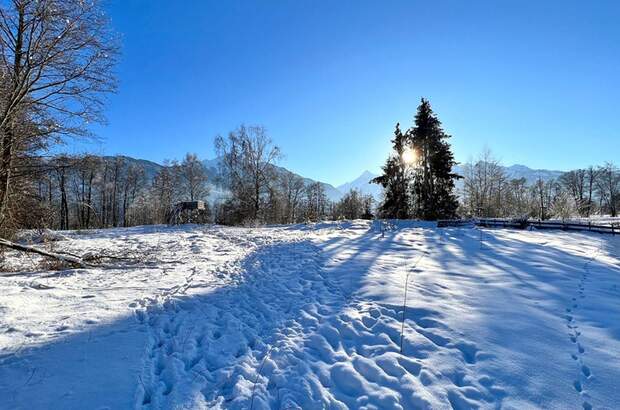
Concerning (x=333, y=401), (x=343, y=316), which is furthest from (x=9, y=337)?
(x=343, y=316)

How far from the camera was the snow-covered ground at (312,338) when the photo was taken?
2770mm

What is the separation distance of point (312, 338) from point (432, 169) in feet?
82.1

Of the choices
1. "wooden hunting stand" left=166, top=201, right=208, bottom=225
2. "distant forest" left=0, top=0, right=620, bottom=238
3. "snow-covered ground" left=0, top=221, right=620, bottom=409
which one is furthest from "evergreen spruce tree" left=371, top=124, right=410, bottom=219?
"snow-covered ground" left=0, top=221, right=620, bottom=409

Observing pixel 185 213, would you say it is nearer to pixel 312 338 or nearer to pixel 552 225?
pixel 312 338

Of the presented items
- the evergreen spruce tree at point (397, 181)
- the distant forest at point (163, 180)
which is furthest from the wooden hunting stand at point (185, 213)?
the evergreen spruce tree at point (397, 181)

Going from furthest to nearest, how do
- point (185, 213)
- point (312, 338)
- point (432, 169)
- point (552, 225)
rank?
point (432, 169) → point (185, 213) → point (552, 225) → point (312, 338)

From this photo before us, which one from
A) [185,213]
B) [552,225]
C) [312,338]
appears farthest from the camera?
[185,213]

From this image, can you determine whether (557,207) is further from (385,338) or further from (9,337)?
(9,337)

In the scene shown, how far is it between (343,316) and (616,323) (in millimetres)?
3699

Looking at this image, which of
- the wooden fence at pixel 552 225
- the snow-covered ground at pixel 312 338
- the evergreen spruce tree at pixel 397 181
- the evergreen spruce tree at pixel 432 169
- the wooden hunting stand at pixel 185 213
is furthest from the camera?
the evergreen spruce tree at pixel 397 181

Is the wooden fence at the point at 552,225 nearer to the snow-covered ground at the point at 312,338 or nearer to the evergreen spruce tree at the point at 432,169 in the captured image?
the evergreen spruce tree at the point at 432,169

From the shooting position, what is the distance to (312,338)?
3967mm

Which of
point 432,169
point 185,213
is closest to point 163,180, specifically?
point 185,213

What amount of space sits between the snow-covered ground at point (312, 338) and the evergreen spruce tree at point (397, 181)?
68.0 feet
